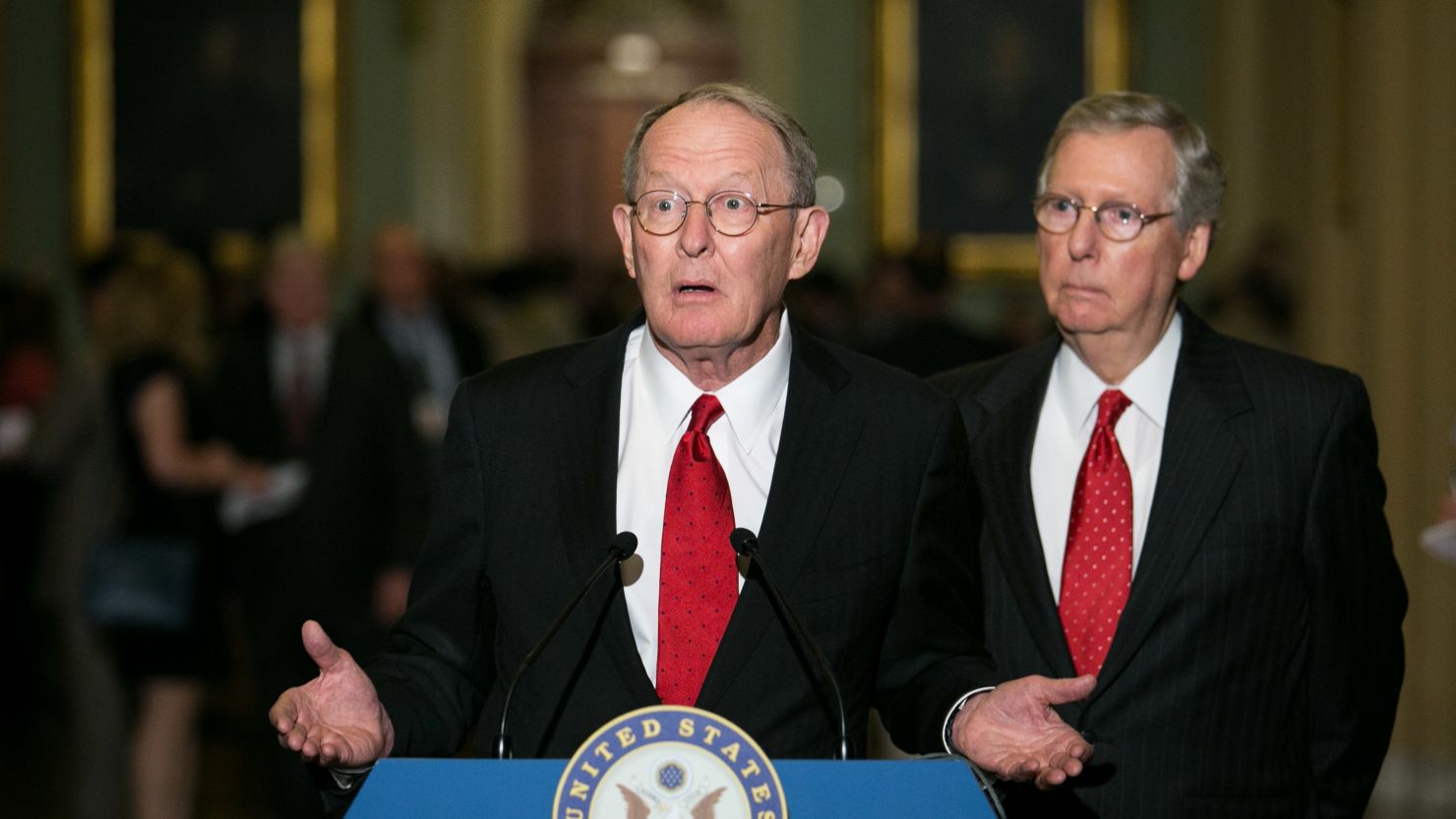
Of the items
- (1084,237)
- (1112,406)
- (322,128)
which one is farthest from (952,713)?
(322,128)

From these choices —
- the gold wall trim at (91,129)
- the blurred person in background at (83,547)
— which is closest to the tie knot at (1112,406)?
the blurred person in background at (83,547)

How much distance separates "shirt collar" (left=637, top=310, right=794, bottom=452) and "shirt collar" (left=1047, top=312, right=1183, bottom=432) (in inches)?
26.2

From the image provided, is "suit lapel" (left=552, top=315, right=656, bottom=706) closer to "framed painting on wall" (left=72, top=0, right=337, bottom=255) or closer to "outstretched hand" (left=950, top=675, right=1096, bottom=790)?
"outstretched hand" (left=950, top=675, right=1096, bottom=790)

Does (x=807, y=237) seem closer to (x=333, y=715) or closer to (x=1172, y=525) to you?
Result: (x=1172, y=525)

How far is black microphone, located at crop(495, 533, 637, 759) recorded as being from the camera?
198 centimetres

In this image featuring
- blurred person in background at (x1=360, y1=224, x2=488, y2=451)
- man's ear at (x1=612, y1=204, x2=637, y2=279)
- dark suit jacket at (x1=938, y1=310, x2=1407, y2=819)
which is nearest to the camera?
man's ear at (x1=612, y1=204, x2=637, y2=279)

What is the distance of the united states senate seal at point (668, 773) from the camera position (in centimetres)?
176

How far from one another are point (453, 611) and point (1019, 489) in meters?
0.93

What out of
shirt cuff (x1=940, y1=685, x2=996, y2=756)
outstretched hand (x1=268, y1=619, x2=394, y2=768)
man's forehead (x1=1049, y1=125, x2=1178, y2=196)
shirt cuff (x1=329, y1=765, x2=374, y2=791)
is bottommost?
shirt cuff (x1=329, y1=765, x2=374, y2=791)

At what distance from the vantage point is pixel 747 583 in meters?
2.26

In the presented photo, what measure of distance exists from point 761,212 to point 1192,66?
10.5 m

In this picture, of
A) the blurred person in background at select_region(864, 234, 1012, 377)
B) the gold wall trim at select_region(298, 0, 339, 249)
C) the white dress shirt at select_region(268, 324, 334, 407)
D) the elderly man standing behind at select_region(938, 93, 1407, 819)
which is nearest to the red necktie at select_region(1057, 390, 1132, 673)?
the elderly man standing behind at select_region(938, 93, 1407, 819)

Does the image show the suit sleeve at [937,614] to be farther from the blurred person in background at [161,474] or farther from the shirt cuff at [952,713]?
the blurred person in background at [161,474]

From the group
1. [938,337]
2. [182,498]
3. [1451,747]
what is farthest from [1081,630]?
[1451,747]
